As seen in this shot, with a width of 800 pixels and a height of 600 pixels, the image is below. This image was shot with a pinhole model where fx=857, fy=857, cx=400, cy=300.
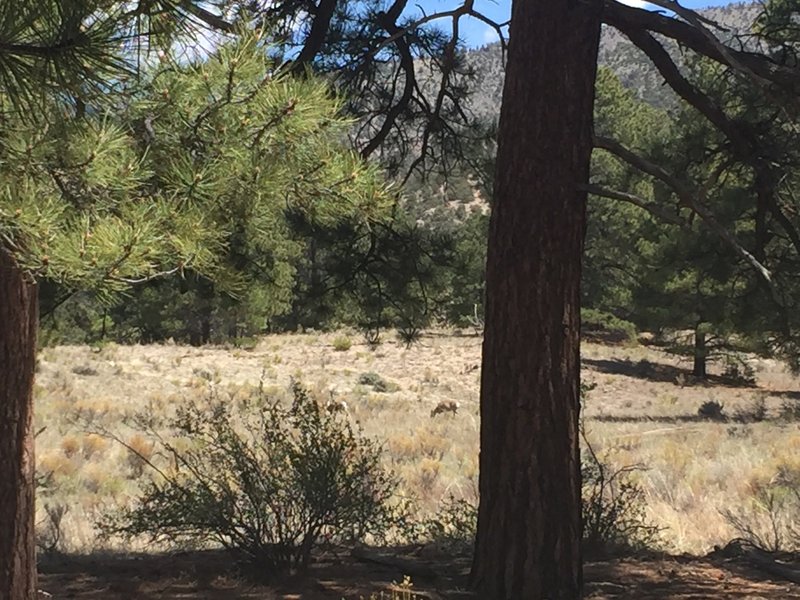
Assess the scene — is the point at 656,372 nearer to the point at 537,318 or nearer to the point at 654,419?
the point at 654,419

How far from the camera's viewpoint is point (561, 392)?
443 centimetres

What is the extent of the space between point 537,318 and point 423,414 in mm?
15216

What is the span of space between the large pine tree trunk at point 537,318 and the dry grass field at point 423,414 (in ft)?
8.33

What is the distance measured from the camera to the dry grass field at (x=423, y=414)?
9719 millimetres

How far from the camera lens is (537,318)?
4.43 metres

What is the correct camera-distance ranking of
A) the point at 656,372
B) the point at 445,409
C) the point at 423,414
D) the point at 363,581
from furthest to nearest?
the point at 656,372 → the point at 445,409 → the point at 423,414 → the point at 363,581

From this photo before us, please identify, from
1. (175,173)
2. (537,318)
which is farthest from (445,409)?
(175,173)

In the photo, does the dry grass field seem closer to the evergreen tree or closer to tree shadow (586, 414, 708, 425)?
tree shadow (586, 414, 708, 425)

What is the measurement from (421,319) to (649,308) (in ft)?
67.6

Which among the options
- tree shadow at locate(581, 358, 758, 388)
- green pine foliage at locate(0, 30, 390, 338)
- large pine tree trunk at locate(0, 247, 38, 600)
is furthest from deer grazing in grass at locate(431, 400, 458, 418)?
large pine tree trunk at locate(0, 247, 38, 600)

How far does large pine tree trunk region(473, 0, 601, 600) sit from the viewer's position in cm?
438

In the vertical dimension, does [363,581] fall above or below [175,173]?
below

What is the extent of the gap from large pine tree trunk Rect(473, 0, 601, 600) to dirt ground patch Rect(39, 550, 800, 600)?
445 millimetres

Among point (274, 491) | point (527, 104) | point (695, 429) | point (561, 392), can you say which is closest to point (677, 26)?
point (527, 104)
